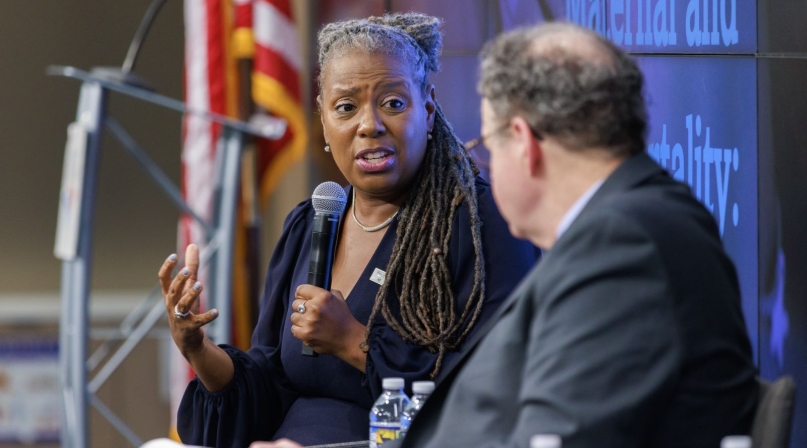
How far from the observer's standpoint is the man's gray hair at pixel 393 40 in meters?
2.71

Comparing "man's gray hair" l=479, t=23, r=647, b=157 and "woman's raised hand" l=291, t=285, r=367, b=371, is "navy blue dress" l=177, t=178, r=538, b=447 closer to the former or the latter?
"woman's raised hand" l=291, t=285, r=367, b=371

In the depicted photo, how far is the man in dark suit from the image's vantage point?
4.81 ft

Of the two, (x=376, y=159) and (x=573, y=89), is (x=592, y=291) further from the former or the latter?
(x=376, y=159)

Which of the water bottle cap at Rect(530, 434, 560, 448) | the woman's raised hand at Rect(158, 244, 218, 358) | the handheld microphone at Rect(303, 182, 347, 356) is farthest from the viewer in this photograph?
the handheld microphone at Rect(303, 182, 347, 356)

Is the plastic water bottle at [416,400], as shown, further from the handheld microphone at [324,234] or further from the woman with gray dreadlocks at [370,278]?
the handheld microphone at [324,234]

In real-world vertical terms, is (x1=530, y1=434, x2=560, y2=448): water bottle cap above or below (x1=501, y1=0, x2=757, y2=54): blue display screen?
below

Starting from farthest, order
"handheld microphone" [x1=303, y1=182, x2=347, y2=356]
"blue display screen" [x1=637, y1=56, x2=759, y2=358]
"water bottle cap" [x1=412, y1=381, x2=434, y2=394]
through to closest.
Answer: "blue display screen" [x1=637, y1=56, x2=759, y2=358], "handheld microphone" [x1=303, y1=182, x2=347, y2=356], "water bottle cap" [x1=412, y1=381, x2=434, y2=394]

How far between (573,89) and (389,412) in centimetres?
94

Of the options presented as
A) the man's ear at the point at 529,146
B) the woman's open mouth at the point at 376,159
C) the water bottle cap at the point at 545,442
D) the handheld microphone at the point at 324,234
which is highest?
the man's ear at the point at 529,146

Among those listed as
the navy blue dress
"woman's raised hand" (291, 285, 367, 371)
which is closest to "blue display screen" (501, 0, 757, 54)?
the navy blue dress

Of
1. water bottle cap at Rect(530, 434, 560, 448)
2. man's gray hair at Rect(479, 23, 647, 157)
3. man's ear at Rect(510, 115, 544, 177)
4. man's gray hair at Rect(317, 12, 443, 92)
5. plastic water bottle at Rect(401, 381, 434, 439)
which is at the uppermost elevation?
man's gray hair at Rect(317, 12, 443, 92)

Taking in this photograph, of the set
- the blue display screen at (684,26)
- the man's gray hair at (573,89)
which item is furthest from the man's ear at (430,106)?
the man's gray hair at (573,89)

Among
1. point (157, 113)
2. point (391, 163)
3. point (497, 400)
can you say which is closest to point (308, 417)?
point (391, 163)

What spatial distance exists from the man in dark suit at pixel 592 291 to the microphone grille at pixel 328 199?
0.96 metres
